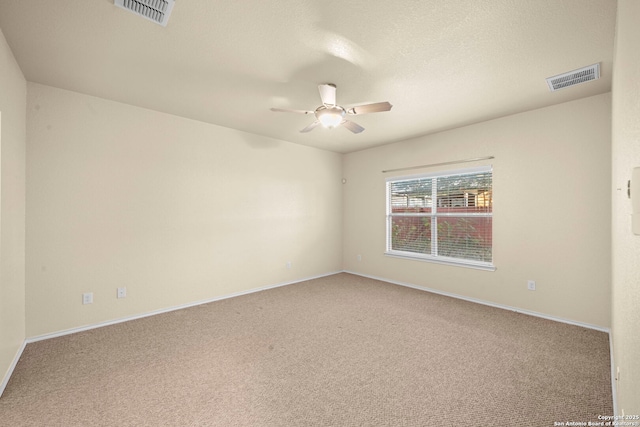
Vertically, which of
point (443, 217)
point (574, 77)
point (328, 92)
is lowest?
point (443, 217)

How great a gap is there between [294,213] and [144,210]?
2.33 m

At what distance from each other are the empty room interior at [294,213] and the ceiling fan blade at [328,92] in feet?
0.07

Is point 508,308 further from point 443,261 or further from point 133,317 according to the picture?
point 133,317

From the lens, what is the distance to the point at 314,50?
215 cm

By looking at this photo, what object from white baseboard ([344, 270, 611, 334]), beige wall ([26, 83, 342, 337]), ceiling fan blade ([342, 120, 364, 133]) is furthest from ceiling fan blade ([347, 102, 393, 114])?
white baseboard ([344, 270, 611, 334])

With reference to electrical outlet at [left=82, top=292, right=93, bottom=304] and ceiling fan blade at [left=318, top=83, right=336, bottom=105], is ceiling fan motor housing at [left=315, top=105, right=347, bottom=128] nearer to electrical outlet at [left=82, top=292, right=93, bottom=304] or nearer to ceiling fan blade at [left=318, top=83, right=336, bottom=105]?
ceiling fan blade at [left=318, top=83, right=336, bottom=105]

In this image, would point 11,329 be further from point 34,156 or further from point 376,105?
point 376,105

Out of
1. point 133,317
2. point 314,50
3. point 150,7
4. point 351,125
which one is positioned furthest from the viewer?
point 133,317

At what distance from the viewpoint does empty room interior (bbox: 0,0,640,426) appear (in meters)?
1.77

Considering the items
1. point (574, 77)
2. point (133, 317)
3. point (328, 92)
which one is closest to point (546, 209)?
point (574, 77)

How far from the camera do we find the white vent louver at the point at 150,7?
1.68 meters

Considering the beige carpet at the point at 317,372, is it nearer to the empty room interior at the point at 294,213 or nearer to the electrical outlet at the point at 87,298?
the empty room interior at the point at 294,213

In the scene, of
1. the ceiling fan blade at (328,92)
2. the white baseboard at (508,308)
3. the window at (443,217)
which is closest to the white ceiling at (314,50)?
the ceiling fan blade at (328,92)

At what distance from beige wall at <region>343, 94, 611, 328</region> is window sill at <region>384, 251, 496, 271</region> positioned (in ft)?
0.22
